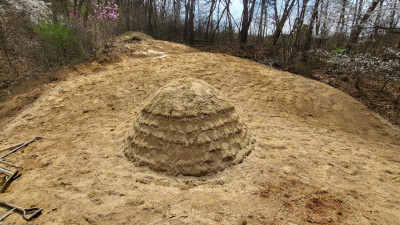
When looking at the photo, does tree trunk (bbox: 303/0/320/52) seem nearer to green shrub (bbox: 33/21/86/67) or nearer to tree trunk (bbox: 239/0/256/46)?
tree trunk (bbox: 239/0/256/46)

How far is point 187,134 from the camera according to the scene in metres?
2.76

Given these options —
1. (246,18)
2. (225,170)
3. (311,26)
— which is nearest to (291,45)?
(311,26)

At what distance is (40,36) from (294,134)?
27.3ft

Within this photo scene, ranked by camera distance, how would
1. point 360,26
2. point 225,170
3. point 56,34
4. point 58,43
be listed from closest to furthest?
1. point 225,170
2. point 360,26
3. point 56,34
4. point 58,43

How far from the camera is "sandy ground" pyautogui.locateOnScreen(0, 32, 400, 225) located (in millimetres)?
2049

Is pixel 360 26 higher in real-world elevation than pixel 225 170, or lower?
higher

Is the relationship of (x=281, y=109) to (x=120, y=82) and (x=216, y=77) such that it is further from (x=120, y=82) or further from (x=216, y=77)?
(x=120, y=82)

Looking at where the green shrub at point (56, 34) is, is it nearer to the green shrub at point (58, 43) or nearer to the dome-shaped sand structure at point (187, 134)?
the green shrub at point (58, 43)

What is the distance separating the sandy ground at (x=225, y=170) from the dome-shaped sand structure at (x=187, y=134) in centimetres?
15

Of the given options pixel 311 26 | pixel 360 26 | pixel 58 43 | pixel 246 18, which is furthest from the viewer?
pixel 246 18

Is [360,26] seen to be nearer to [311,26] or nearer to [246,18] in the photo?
[311,26]

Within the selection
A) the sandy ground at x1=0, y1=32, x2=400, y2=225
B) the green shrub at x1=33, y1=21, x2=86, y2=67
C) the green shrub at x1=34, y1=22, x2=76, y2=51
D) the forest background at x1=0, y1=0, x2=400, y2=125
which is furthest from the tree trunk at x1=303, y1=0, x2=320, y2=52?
the green shrub at x1=34, y1=22, x2=76, y2=51

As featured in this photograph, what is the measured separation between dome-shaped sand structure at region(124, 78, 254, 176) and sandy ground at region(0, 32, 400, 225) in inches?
5.8

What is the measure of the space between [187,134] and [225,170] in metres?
0.70
